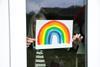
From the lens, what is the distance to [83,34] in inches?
101

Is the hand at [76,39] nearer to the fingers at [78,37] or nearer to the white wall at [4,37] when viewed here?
the fingers at [78,37]

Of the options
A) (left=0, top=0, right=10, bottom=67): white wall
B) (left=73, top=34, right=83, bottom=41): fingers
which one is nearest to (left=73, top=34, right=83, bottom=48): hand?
(left=73, top=34, right=83, bottom=41): fingers

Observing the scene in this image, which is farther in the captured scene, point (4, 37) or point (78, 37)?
point (78, 37)

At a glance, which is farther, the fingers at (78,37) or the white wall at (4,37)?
the fingers at (78,37)

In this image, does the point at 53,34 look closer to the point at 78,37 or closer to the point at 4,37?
the point at 78,37

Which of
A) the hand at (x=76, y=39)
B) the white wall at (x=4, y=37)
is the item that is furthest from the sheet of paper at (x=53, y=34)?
the white wall at (x=4, y=37)

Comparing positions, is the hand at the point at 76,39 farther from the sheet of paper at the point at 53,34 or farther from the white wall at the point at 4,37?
the white wall at the point at 4,37

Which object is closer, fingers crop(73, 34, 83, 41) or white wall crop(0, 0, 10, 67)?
white wall crop(0, 0, 10, 67)

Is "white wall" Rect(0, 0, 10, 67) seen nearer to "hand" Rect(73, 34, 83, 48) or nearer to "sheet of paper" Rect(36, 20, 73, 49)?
"sheet of paper" Rect(36, 20, 73, 49)

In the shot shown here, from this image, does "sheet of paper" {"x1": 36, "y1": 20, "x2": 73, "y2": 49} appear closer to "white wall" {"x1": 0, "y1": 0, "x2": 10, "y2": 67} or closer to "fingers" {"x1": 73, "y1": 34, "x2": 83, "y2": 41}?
"fingers" {"x1": 73, "y1": 34, "x2": 83, "y2": 41}

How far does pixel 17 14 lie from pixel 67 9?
47cm

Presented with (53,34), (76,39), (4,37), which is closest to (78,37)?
(76,39)

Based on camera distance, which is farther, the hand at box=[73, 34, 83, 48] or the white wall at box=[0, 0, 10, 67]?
the hand at box=[73, 34, 83, 48]

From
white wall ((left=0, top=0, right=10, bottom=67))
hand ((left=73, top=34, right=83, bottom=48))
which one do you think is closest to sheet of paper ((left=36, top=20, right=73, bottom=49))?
hand ((left=73, top=34, right=83, bottom=48))
